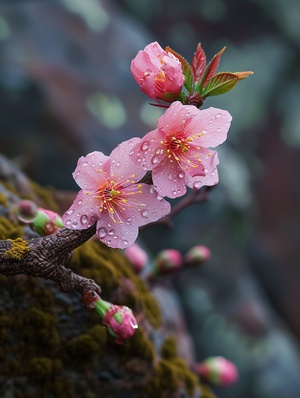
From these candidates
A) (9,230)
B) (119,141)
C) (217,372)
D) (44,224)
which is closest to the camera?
(44,224)

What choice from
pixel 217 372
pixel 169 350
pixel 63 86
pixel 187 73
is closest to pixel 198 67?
pixel 187 73

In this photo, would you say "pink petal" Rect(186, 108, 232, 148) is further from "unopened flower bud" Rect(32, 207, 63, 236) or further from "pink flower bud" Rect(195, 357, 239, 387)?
"pink flower bud" Rect(195, 357, 239, 387)

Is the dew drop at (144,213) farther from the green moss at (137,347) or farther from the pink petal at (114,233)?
the green moss at (137,347)

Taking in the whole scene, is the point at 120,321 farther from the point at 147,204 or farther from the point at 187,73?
the point at 187,73

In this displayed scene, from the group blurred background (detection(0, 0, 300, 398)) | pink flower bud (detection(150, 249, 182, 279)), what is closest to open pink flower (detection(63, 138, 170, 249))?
pink flower bud (detection(150, 249, 182, 279))

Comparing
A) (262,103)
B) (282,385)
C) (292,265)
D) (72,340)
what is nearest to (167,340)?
(72,340)

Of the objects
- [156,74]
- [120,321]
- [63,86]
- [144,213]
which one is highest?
[63,86]

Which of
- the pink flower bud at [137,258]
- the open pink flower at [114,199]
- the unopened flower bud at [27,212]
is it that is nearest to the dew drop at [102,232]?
the open pink flower at [114,199]
